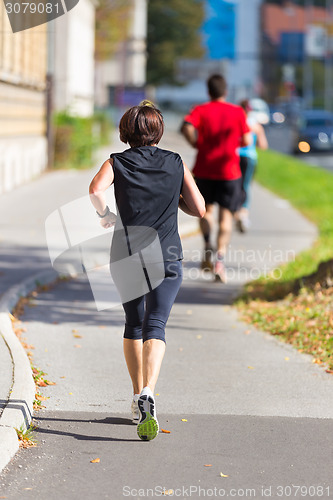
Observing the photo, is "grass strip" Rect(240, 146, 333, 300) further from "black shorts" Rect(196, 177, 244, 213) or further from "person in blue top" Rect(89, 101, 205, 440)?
"person in blue top" Rect(89, 101, 205, 440)

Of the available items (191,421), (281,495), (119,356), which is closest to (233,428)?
(191,421)

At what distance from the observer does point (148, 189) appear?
511 centimetres

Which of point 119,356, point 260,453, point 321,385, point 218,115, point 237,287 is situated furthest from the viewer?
point 237,287

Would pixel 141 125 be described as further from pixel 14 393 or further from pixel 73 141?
pixel 73 141

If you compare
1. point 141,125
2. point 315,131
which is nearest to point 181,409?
point 141,125

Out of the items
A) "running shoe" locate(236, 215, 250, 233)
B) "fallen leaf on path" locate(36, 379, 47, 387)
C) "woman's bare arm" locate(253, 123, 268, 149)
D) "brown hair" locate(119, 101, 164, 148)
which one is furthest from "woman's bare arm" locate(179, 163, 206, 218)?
"running shoe" locate(236, 215, 250, 233)

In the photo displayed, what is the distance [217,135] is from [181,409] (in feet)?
14.6

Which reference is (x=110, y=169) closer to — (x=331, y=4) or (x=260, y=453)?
(x=260, y=453)

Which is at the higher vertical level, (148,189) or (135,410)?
(148,189)

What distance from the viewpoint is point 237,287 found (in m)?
10.4

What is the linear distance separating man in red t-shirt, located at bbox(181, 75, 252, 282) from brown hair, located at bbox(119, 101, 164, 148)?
446 cm

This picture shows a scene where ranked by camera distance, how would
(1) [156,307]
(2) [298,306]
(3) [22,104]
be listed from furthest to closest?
(3) [22,104]
(2) [298,306]
(1) [156,307]

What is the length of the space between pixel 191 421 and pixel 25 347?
2052mm

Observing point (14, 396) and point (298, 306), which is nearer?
point (14, 396)
